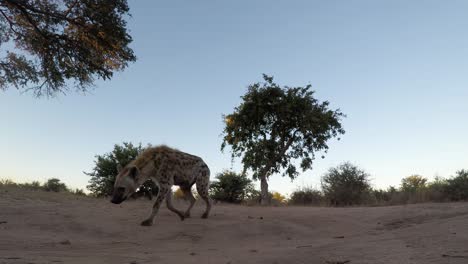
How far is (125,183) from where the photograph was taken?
955 cm

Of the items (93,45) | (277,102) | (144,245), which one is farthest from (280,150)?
(144,245)

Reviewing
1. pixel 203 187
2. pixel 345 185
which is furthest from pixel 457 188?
pixel 203 187

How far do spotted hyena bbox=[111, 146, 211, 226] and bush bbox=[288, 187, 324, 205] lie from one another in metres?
15.2

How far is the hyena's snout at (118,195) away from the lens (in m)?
9.36

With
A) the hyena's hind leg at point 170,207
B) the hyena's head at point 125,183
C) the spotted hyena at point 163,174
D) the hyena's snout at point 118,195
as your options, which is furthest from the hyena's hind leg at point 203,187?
the hyena's snout at point 118,195

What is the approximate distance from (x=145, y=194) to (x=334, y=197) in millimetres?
12009

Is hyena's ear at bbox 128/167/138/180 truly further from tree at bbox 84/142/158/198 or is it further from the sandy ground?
tree at bbox 84/142/158/198

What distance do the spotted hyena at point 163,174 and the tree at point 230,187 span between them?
60.6 feet

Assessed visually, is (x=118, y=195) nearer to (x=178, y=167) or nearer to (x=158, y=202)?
(x=158, y=202)

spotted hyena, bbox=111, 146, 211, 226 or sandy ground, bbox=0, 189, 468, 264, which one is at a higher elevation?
spotted hyena, bbox=111, 146, 211, 226

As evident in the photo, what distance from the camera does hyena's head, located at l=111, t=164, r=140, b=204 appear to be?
9414mm

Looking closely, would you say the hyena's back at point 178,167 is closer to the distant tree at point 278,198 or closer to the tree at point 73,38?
the tree at point 73,38

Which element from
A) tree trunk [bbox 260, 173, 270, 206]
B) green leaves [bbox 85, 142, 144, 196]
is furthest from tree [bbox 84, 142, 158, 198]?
tree trunk [bbox 260, 173, 270, 206]

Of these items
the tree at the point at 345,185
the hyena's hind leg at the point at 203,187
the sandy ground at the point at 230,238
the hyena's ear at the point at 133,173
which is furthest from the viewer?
the tree at the point at 345,185
